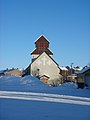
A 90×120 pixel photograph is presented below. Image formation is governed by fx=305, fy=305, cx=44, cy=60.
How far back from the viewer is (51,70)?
69938mm

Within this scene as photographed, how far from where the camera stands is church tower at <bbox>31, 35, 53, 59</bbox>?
2913 inches

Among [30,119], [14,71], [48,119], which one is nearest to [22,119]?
[30,119]

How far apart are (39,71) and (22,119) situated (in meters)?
60.6

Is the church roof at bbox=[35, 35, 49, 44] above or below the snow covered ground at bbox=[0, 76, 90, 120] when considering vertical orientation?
above

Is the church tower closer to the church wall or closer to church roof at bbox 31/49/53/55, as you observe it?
church roof at bbox 31/49/53/55

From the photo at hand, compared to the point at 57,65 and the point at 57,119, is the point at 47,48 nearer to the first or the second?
the point at 57,65

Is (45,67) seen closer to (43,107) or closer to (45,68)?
(45,68)

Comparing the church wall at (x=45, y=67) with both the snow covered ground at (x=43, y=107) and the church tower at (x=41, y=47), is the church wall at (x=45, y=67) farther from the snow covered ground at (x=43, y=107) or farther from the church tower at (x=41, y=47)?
the snow covered ground at (x=43, y=107)

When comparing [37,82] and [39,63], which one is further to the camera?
[39,63]

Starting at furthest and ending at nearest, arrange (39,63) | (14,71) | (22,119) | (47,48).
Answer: (14,71) < (47,48) < (39,63) < (22,119)

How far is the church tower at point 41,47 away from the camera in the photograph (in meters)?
74.0

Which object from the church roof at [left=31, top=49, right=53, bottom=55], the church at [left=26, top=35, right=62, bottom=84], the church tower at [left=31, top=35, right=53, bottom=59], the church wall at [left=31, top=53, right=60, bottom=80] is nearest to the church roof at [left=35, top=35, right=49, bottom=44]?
the church tower at [left=31, top=35, right=53, bottom=59]

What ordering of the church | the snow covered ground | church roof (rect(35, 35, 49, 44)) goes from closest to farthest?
the snow covered ground, the church, church roof (rect(35, 35, 49, 44))

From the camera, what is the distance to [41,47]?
245ft
